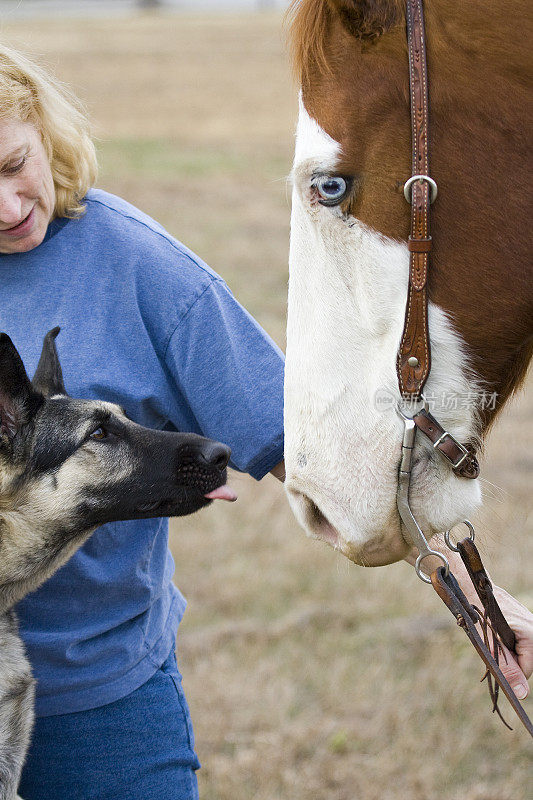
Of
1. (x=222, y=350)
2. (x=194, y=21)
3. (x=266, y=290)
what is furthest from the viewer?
(x=194, y=21)

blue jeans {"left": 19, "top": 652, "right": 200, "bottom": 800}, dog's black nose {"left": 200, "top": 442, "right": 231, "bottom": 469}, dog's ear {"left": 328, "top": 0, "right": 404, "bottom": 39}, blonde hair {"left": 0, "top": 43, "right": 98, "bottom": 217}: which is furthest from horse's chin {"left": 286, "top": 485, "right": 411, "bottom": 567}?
blonde hair {"left": 0, "top": 43, "right": 98, "bottom": 217}

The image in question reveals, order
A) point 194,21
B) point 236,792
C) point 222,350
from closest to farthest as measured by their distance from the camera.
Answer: point 222,350, point 236,792, point 194,21

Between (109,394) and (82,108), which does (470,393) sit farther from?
(82,108)

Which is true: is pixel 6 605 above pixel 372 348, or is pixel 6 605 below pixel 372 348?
below

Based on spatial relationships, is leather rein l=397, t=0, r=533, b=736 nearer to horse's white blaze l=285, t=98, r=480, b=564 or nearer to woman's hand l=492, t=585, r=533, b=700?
horse's white blaze l=285, t=98, r=480, b=564

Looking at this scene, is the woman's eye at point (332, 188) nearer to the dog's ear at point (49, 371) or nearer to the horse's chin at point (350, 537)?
the horse's chin at point (350, 537)

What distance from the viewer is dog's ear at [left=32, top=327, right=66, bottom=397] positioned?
7.77 feet

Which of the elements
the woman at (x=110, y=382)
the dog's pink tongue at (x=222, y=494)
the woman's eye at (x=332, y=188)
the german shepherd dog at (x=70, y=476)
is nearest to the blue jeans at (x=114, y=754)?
the woman at (x=110, y=382)

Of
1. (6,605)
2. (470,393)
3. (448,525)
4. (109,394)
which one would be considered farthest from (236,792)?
(470,393)

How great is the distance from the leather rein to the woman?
0.68m

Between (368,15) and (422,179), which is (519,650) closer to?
(422,179)

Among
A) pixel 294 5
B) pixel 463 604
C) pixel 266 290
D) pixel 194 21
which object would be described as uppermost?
pixel 294 5

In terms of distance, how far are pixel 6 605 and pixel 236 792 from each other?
148 cm

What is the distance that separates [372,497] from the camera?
1.83 metres
